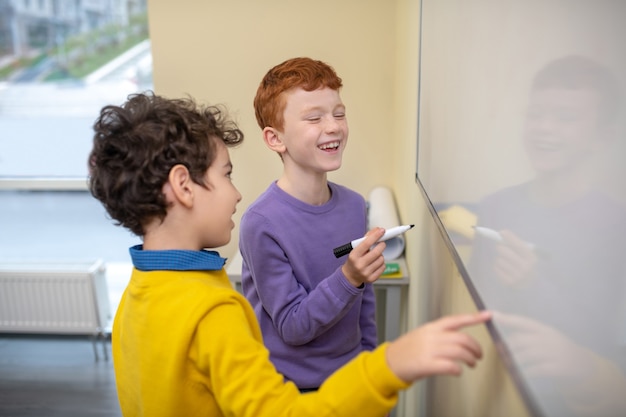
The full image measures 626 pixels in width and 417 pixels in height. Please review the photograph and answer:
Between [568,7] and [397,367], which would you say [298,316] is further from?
[568,7]

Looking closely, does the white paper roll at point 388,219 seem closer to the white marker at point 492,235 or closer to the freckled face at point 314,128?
the freckled face at point 314,128

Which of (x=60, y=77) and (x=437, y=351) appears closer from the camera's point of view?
(x=437, y=351)

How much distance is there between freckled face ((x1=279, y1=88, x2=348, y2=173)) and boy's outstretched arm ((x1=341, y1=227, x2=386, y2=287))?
0.26 metres

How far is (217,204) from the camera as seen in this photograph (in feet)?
3.17

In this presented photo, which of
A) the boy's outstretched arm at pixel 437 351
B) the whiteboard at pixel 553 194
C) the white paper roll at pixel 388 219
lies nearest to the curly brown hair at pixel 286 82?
the whiteboard at pixel 553 194

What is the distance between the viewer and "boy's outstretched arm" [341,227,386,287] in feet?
3.59

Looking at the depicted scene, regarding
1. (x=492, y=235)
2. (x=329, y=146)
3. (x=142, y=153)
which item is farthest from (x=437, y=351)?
(x=329, y=146)

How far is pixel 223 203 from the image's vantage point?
0.97 meters

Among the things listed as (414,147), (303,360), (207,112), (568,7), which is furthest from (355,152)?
(568,7)

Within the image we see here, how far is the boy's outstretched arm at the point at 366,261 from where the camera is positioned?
43.1 inches

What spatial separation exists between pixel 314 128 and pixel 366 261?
0.35 m

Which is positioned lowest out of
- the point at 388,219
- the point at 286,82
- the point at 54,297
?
the point at 54,297

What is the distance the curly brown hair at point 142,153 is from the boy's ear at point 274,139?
13.9 inches

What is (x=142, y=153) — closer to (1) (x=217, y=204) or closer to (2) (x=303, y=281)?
(1) (x=217, y=204)
